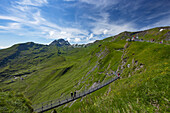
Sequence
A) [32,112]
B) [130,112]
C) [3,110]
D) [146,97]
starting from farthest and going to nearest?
1. [32,112]
2. [3,110]
3. [146,97]
4. [130,112]

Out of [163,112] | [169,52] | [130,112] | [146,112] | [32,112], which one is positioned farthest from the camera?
[169,52]

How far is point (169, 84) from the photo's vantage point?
1111 centimetres

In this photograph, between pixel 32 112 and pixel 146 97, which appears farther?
pixel 32 112

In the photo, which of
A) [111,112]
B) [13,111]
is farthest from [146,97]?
[13,111]

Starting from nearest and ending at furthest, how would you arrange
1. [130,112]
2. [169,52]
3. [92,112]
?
[130,112]
[92,112]
[169,52]

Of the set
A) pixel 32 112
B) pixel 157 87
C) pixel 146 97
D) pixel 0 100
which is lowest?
pixel 32 112

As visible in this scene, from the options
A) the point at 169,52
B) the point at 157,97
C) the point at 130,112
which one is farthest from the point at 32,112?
the point at 169,52

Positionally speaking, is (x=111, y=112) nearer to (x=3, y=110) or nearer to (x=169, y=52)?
(x=3, y=110)

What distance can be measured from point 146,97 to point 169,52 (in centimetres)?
3277

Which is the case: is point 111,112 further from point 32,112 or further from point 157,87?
point 32,112

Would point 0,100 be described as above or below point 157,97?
below

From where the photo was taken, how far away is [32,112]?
25609 mm

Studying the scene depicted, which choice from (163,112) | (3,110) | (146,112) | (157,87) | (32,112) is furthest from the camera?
(32,112)

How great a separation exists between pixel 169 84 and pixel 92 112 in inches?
454
